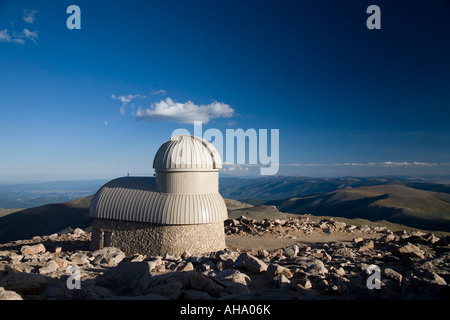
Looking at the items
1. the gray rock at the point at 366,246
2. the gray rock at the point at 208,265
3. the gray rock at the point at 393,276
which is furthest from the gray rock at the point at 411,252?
the gray rock at the point at 208,265

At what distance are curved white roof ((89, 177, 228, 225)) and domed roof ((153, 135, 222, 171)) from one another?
5.14 ft

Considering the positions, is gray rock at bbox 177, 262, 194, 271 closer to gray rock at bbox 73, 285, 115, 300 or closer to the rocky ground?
the rocky ground

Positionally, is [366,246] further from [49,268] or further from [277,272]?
[49,268]

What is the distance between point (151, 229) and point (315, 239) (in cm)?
1181

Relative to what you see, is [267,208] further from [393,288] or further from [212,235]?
[393,288]

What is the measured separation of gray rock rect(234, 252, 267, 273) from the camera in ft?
32.6

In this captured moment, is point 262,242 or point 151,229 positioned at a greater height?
point 151,229

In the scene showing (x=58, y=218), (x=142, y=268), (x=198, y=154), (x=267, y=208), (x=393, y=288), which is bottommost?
(x=58, y=218)

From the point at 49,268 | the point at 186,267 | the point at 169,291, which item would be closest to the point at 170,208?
the point at 186,267

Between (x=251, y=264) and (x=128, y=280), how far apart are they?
4.62 metres

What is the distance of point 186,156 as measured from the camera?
1561cm

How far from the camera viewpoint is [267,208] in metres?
34.9
